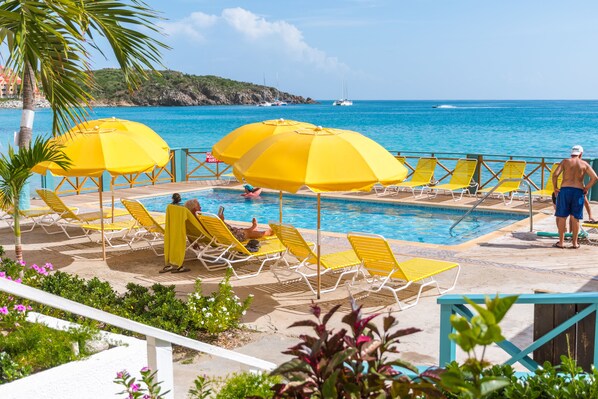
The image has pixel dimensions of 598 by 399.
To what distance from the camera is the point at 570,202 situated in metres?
10.1

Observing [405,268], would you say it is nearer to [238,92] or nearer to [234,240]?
[234,240]

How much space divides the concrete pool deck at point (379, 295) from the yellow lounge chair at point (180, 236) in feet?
0.76

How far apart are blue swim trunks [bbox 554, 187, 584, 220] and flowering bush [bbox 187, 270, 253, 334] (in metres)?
5.51

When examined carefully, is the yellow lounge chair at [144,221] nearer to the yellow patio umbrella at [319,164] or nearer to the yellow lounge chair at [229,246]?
the yellow lounge chair at [229,246]

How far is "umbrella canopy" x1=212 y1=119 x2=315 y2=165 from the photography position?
33.2ft

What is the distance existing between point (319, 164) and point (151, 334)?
13.9 ft

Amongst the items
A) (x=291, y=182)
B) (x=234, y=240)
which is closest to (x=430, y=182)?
(x=234, y=240)

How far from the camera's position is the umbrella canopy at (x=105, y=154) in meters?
9.00

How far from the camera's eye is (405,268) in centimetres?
774

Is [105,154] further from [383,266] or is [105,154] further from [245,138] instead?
[383,266]

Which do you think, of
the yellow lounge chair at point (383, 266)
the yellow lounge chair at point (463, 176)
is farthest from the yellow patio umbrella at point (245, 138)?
the yellow lounge chair at point (463, 176)

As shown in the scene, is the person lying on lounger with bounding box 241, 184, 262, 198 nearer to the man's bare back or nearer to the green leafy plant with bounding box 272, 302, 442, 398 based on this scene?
the man's bare back

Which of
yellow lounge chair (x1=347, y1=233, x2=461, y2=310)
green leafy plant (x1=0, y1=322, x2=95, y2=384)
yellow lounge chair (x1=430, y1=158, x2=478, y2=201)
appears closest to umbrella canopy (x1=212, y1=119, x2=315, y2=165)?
yellow lounge chair (x1=347, y1=233, x2=461, y2=310)

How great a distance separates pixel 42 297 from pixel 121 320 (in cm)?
42
